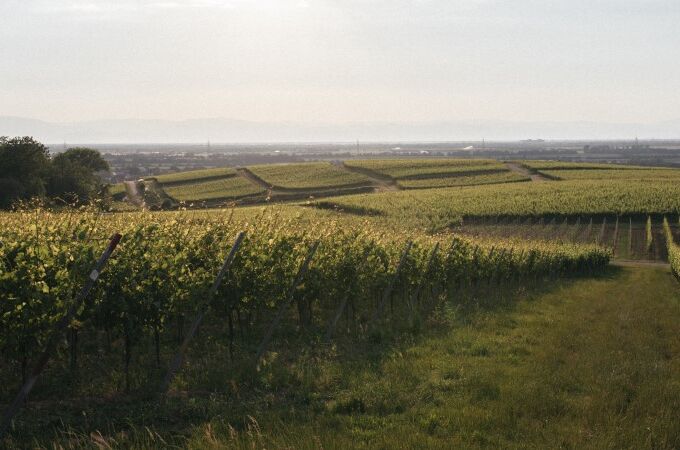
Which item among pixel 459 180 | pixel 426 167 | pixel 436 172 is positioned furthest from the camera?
pixel 426 167

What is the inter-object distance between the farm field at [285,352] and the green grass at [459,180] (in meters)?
86.4

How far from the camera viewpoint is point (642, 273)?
50250 mm

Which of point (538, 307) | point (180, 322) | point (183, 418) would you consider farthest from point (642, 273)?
point (183, 418)

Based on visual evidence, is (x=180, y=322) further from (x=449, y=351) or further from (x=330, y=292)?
(x=449, y=351)

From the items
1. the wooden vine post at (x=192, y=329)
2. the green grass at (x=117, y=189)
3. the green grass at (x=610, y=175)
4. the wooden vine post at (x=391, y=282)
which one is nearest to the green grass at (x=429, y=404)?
the wooden vine post at (x=192, y=329)

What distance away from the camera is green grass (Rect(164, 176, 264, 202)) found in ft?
315

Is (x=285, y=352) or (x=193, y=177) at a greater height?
(x=193, y=177)

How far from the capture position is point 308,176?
393ft

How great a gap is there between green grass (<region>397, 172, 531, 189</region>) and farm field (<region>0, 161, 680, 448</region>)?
86.4 meters

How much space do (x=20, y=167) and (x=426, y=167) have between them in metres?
80.1

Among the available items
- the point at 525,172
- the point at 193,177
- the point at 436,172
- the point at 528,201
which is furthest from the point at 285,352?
the point at 525,172

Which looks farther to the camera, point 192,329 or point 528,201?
point 528,201

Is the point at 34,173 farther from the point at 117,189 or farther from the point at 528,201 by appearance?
the point at 528,201

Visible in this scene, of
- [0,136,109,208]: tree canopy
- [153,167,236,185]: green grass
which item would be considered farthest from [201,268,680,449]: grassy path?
[153,167,236,185]: green grass
